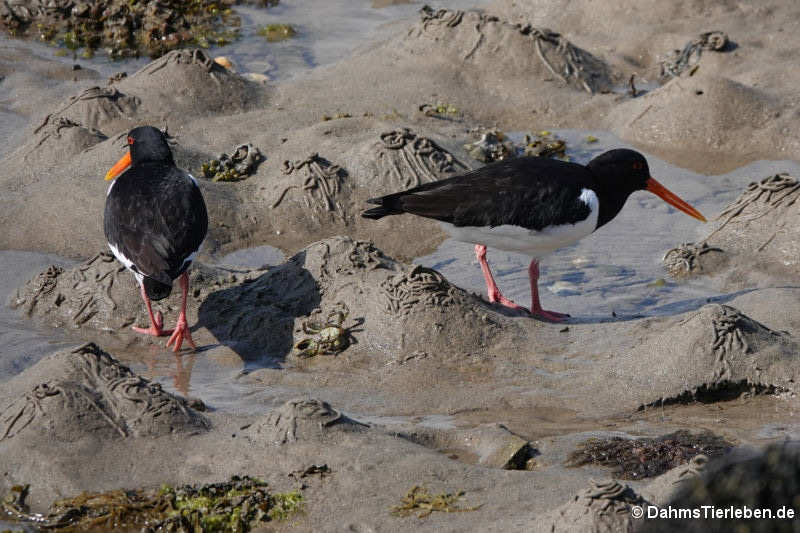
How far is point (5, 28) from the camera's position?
13625 mm

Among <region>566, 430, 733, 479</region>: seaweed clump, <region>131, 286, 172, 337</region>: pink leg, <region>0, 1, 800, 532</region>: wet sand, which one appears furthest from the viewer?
<region>131, 286, 172, 337</region>: pink leg

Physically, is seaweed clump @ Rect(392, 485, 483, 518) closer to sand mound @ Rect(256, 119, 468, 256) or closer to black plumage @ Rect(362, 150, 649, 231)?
black plumage @ Rect(362, 150, 649, 231)

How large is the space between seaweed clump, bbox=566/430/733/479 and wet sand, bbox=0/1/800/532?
11 cm

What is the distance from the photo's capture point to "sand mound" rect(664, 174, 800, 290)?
8234 mm

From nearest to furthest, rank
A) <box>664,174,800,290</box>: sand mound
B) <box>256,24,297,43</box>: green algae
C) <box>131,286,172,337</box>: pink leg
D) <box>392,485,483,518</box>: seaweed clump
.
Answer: <box>392,485,483,518</box>: seaweed clump < <box>131,286,172,337</box>: pink leg < <box>664,174,800,290</box>: sand mound < <box>256,24,297,43</box>: green algae

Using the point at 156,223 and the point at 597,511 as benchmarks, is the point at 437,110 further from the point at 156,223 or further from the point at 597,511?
the point at 597,511

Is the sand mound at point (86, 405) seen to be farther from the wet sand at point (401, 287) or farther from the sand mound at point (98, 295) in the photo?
the sand mound at point (98, 295)

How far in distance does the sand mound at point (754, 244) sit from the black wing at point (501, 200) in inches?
50.0

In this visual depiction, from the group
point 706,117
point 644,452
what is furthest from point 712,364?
point 706,117

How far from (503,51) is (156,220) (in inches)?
225

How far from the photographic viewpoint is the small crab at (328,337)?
6961mm

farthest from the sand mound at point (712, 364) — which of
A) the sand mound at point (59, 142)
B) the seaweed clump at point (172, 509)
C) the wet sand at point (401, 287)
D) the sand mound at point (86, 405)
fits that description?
the sand mound at point (59, 142)

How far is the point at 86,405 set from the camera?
222 inches

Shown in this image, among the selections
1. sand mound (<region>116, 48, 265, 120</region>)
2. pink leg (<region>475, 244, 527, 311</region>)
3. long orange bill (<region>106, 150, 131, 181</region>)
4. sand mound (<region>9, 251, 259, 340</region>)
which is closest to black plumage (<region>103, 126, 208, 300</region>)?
sand mound (<region>9, 251, 259, 340</region>)
